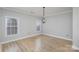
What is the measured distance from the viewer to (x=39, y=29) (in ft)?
5.90

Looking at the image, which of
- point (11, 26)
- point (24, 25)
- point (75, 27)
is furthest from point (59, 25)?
point (11, 26)

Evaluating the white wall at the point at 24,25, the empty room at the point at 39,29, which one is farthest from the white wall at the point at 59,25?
the white wall at the point at 24,25

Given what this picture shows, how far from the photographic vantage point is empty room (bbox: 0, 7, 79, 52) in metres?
1.67

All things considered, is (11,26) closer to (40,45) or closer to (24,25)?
(24,25)

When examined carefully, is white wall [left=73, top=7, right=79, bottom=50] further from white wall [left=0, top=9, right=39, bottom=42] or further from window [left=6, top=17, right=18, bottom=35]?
window [left=6, top=17, right=18, bottom=35]

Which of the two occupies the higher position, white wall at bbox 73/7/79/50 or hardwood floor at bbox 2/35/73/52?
white wall at bbox 73/7/79/50

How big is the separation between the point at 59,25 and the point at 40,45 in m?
0.62

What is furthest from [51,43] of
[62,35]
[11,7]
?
[11,7]

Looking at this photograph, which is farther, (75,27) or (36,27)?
(36,27)

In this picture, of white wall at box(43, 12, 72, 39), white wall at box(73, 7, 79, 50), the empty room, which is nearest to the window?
the empty room

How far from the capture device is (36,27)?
5.96ft
